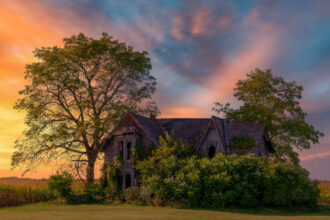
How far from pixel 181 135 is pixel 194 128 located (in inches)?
79.0

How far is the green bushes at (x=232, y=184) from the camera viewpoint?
25.5 meters

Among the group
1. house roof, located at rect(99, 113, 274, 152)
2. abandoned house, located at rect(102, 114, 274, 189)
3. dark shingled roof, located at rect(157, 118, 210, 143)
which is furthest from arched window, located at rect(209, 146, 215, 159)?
dark shingled roof, located at rect(157, 118, 210, 143)

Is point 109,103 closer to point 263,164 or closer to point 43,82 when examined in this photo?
point 43,82

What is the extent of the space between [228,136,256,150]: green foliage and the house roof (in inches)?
25.1

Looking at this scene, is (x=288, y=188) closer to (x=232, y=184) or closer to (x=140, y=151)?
(x=232, y=184)

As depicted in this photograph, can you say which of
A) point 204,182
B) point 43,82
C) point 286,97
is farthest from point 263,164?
point 43,82

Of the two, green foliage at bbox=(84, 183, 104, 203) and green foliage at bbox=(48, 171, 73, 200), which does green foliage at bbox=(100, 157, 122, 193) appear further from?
green foliage at bbox=(48, 171, 73, 200)

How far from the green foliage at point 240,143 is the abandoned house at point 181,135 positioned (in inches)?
16.4

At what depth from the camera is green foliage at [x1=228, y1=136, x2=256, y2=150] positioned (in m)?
35.0

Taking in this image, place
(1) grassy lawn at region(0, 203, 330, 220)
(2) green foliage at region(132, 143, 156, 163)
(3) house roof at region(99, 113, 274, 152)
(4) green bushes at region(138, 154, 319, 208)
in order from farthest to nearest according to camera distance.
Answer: (3) house roof at region(99, 113, 274, 152) → (2) green foliage at region(132, 143, 156, 163) → (4) green bushes at region(138, 154, 319, 208) → (1) grassy lawn at region(0, 203, 330, 220)

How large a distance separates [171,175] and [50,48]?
78.6 ft

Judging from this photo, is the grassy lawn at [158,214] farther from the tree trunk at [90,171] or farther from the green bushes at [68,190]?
the tree trunk at [90,171]

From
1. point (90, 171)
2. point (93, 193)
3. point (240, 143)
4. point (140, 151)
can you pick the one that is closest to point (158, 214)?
point (140, 151)

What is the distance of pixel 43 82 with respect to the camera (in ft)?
129
